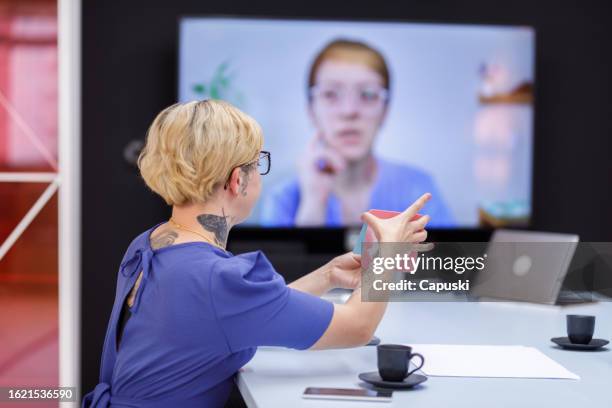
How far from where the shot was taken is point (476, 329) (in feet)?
7.98

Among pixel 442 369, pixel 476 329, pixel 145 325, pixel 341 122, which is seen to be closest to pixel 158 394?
pixel 145 325

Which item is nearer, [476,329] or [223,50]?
[476,329]

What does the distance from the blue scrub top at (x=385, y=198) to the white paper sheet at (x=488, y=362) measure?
7.73ft

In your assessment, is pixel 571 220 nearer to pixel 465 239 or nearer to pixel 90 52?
pixel 465 239

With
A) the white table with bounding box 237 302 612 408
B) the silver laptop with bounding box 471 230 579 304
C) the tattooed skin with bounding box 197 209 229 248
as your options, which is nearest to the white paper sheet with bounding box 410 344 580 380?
the white table with bounding box 237 302 612 408

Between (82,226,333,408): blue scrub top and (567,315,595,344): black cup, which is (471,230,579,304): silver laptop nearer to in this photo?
(567,315,595,344): black cup

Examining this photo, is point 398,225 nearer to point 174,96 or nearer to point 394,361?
point 394,361

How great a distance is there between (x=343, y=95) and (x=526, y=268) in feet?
6.10

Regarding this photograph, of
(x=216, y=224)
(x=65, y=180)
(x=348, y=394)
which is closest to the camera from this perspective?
(x=348, y=394)

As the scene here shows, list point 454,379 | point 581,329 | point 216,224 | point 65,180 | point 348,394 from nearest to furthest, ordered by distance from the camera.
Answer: point 348,394 → point 454,379 → point 216,224 → point 581,329 → point 65,180

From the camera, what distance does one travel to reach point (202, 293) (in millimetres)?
1700

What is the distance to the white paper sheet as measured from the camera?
6.05 ft

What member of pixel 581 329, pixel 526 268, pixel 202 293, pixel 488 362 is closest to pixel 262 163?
pixel 202 293

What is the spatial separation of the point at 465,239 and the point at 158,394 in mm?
3198
